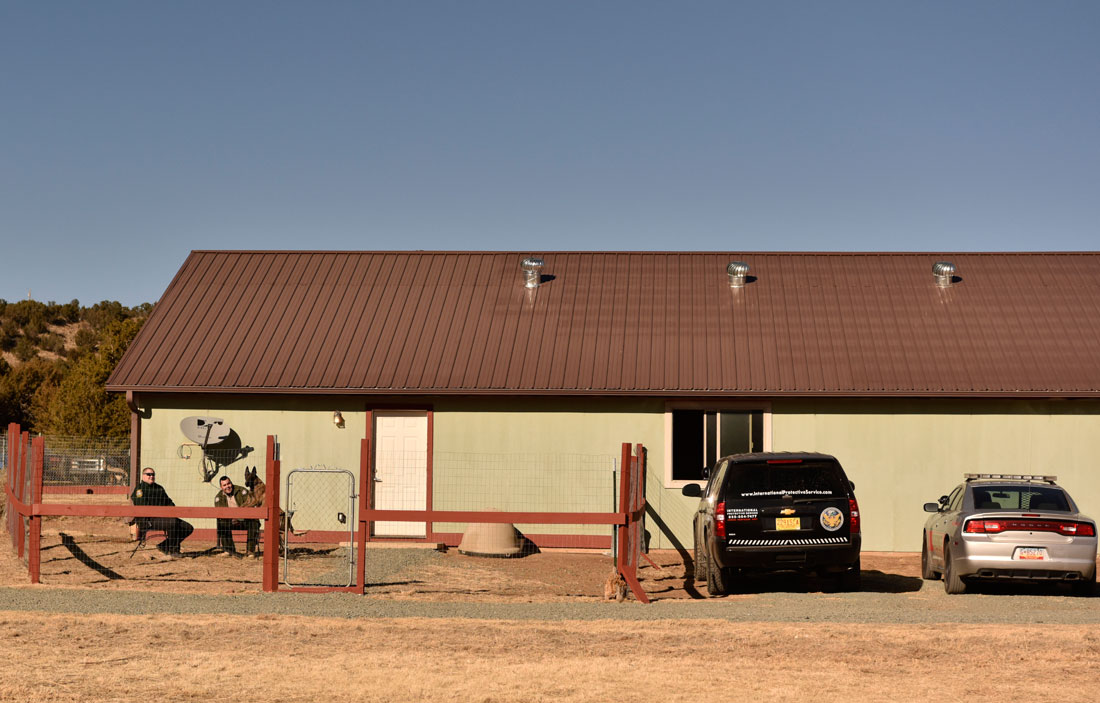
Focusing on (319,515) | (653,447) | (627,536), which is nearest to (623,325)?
(653,447)

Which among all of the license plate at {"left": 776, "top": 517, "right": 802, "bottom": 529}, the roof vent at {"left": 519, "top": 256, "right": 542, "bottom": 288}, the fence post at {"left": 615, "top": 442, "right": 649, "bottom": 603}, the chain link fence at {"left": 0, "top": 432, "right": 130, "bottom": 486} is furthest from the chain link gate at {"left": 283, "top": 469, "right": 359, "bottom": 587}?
the license plate at {"left": 776, "top": 517, "right": 802, "bottom": 529}

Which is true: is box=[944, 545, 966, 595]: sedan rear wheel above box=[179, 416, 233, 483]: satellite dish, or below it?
below

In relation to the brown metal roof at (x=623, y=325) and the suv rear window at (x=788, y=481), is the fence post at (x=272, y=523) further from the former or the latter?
the brown metal roof at (x=623, y=325)

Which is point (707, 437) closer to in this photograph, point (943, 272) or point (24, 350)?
point (943, 272)

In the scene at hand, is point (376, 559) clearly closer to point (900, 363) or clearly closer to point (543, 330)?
point (543, 330)

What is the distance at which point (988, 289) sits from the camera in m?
22.3

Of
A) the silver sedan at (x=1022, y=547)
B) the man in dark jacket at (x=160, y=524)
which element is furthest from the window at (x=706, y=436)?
the man in dark jacket at (x=160, y=524)

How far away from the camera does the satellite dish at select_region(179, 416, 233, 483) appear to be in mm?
19406

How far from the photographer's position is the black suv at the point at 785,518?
13422mm

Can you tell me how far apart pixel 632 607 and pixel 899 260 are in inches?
525

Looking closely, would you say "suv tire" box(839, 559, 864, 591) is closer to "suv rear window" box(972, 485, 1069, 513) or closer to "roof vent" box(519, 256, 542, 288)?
"suv rear window" box(972, 485, 1069, 513)

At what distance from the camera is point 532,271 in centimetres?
2269

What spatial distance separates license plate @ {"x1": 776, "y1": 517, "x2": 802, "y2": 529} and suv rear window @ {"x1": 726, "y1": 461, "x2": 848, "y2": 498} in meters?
0.28

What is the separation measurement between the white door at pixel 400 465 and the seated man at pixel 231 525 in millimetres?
2264
